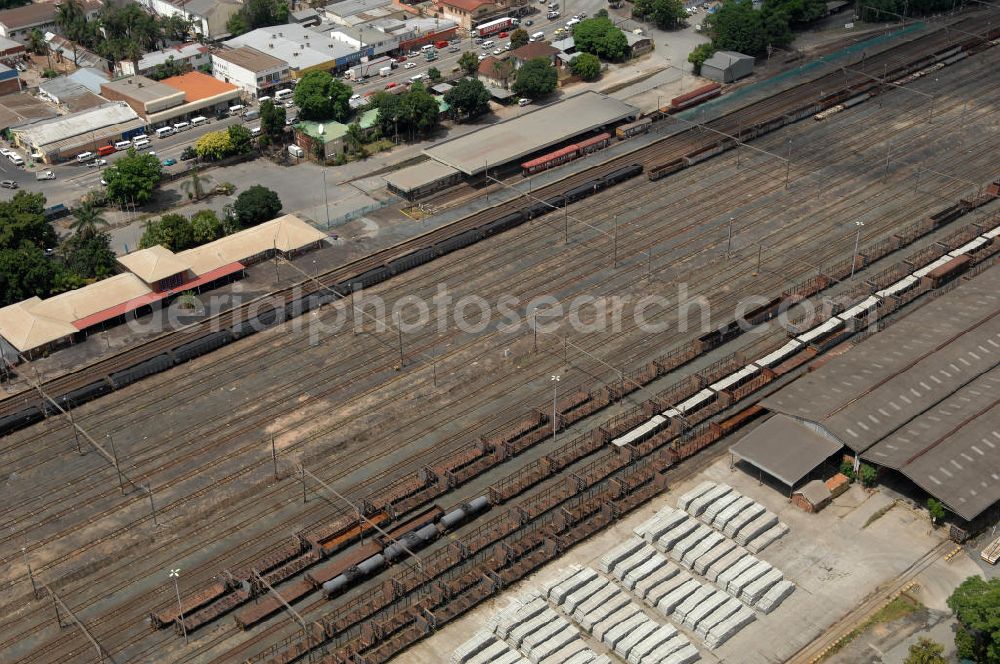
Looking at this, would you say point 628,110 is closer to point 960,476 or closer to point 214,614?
point 960,476

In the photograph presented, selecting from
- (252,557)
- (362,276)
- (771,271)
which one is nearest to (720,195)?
(771,271)

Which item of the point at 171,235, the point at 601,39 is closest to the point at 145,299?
the point at 171,235

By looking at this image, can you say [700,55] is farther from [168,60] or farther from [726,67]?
[168,60]

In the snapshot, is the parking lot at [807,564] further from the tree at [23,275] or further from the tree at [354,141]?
the tree at [354,141]

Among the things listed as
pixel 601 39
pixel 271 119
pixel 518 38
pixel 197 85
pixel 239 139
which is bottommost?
pixel 239 139

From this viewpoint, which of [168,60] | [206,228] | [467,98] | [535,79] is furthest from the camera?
[168,60]

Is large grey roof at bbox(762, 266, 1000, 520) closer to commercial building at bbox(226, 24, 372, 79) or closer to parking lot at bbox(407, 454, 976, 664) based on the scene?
parking lot at bbox(407, 454, 976, 664)

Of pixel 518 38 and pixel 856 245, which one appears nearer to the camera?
pixel 856 245
